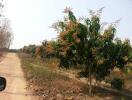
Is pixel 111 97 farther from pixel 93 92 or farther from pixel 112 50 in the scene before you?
pixel 112 50

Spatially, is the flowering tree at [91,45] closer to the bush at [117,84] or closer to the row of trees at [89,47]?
the row of trees at [89,47]

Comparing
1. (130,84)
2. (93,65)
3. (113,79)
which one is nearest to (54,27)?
(93,65)

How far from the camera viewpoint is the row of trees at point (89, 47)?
1731 centimetres

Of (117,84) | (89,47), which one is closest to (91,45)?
(89,47)

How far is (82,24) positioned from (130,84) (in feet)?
32.8

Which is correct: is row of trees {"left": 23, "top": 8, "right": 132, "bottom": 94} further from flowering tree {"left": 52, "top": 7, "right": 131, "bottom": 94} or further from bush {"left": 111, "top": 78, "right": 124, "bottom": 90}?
bush {"left": 111, "top": 78, "right": 124, "bottom": 90}

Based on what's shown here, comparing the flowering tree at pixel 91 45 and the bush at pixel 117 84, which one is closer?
the flowering tree at pixel 91 45

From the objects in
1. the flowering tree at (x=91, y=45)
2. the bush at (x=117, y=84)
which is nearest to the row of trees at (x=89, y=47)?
the flowering tree at (x=91, y=45)

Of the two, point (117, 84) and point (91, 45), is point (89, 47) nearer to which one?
point (91, 45)

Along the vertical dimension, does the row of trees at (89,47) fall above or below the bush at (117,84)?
above

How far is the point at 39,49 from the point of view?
19.6m

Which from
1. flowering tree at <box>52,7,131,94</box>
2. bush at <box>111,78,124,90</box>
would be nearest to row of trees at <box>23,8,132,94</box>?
flowering tree at <box>52,7,131,94</box>

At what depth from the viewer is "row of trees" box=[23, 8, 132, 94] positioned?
56.8 feet

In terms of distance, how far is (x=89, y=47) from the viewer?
17516 mm
